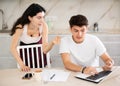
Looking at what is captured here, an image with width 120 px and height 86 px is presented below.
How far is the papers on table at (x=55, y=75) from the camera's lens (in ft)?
5.81

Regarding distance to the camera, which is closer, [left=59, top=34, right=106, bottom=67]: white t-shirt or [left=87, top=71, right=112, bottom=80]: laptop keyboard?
[left=87, top=71, right=112, bottom=80]: laptop keyboard

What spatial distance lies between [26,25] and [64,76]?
87 cm

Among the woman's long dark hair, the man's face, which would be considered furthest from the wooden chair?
the man's face

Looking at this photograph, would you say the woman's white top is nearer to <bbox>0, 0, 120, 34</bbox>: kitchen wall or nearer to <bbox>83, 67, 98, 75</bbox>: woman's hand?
<bbox>83, 67, 98, 75</bbox>: woman's hand

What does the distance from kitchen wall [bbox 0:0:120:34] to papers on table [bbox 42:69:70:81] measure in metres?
1.76

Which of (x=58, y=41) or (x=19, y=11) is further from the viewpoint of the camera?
(x=19, y=11)

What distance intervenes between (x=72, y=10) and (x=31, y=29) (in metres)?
1.36

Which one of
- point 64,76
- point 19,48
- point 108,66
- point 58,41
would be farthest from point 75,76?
point 19,48

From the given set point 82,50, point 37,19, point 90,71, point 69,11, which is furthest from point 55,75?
point 69,11

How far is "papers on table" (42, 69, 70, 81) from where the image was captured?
177 centimetres

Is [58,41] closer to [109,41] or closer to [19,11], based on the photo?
[109,41]

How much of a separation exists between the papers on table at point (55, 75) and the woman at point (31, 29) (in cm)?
39

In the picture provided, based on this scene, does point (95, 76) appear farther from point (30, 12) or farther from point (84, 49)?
point (30, 12)

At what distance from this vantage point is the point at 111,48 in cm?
334
